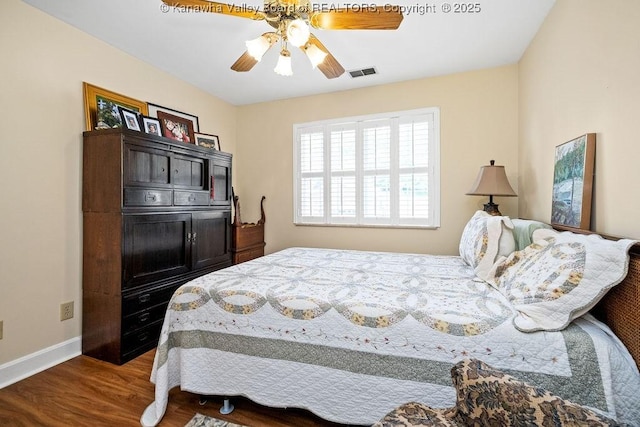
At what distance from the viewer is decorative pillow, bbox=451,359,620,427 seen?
821 mm

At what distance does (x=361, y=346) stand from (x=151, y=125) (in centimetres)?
282

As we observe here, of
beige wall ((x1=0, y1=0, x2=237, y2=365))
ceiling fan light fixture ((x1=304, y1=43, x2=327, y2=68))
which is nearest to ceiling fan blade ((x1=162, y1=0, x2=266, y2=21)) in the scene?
ceiling fan light fixture ((x1=304, y1=43, x2=327, y2=68))

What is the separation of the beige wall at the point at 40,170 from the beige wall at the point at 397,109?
1.97m

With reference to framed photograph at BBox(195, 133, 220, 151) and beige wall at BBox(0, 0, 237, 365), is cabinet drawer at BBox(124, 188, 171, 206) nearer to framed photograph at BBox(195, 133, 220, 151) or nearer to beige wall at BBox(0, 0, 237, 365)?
beige wall at BBox(0, 0, 237, 365)

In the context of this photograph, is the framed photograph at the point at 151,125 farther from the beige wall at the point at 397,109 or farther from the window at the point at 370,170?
the window at the point at 370,170

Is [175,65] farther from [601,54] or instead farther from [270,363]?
[601,54]

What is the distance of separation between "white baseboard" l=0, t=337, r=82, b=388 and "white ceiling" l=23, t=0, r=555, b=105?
257 centimetres

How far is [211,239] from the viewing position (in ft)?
10.7

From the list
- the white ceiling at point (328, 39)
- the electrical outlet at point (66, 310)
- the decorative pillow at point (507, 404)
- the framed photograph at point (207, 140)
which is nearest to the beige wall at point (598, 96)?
the white ceiling at point (328, 39)

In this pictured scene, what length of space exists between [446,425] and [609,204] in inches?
56.8

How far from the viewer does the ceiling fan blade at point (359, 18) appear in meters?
1.58

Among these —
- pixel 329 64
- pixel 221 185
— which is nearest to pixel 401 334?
pixel 329 64

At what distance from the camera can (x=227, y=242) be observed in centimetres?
352

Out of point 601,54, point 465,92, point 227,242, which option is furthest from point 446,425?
point 465,92
